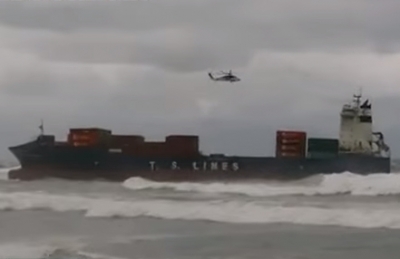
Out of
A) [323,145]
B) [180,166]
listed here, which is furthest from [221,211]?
[323,145]

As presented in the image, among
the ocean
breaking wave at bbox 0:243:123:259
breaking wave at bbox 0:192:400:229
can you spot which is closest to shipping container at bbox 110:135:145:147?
the ocean

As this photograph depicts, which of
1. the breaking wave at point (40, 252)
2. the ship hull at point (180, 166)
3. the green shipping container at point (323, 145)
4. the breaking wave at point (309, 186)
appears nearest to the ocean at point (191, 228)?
the breaking wave at point (40, 252)

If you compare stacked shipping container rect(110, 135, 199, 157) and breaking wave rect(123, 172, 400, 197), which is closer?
breaking wave rect(123, 172, 400, 197)

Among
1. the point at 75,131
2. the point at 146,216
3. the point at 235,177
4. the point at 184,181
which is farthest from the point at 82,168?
the point at 146,216

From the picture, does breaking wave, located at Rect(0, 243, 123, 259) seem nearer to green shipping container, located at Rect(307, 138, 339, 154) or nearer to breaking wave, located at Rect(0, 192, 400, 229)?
breaking wave, located at Rect(0, 192, 400, 229)

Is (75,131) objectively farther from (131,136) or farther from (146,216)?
(146,216)

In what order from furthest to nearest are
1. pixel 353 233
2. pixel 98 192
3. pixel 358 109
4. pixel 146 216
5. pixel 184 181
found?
pixel 358 109, pixel 184 181, pixel 98 192, pixel 146 216, pixel 353 233

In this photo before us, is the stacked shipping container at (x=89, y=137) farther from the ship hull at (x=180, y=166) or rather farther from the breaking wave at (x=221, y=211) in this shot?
the breaking wave at (x=221, y=211)
